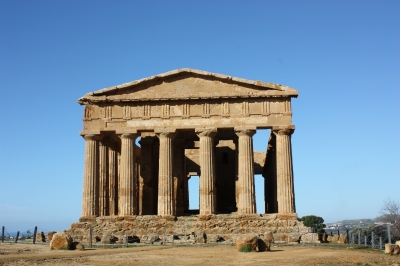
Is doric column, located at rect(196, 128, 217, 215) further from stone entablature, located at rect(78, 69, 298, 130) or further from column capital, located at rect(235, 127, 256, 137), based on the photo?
column capital, located at rect(235, 127, 256, 137)

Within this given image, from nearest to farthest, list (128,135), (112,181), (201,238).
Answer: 1. (201,238)
2. (128,135)
3. (112,181)

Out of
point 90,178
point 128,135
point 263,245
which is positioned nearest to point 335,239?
point 263,245

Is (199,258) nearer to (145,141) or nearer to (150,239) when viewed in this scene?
(150,239)

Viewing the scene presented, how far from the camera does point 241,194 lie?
34.9 metres

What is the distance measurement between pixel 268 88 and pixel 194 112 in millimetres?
4909

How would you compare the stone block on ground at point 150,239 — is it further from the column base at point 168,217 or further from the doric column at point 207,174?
the doric column at point 207,174

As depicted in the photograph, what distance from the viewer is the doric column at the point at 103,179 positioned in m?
37.6

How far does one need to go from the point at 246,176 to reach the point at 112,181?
33.5ft

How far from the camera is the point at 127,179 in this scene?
118 ft

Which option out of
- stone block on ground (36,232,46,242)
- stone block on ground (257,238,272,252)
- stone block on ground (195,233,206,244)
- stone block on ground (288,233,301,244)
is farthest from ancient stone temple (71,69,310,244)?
stone block on ground (257,238,272,252)

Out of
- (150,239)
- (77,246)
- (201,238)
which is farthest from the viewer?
(150,239)

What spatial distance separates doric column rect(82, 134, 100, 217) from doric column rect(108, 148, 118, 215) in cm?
356

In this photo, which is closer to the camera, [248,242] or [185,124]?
[248,242]

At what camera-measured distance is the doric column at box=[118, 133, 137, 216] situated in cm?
3575
